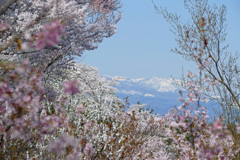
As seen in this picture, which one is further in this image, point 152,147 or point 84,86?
point 84,86

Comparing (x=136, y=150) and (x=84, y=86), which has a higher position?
(x=84, y=86)

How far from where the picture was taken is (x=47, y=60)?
10.4 meters

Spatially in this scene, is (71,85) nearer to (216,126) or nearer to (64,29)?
(216,126)

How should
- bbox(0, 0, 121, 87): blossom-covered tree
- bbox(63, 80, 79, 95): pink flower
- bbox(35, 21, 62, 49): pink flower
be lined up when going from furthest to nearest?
bbox(0, 0, 121, 87): blossom-covered tree
bbox(63, 80, 79, 95): pink flower
bbox(35, 21, 62, 49): pink flower

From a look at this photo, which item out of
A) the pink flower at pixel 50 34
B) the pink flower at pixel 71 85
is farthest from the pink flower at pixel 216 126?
the pink flower at pixel 50 34

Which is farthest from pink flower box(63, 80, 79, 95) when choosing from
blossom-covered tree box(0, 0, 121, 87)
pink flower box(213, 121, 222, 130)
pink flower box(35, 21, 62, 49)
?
blossom-covered tree box(0, 0, 121, 87)

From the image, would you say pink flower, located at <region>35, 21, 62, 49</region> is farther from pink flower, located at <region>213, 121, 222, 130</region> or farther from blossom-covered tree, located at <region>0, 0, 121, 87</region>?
blossom-covered tree, located at <region>0, 0, 121, 87</region>

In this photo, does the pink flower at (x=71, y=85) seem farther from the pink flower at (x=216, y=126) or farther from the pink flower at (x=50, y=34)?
the pink flower at (x=216, y=126)

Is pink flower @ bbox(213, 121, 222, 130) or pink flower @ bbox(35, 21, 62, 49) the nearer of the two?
pink flower @ bbox(35, 21, 62, 49)

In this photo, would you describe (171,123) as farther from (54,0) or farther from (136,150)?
(54,0)

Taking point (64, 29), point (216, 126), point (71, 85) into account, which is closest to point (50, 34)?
point (71, 85)

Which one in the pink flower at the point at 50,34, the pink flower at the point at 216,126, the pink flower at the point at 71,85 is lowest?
the pink flower at the point at 216,126

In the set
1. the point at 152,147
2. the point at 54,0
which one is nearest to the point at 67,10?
the point at 54,0

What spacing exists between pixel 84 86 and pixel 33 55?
7.87 meters
